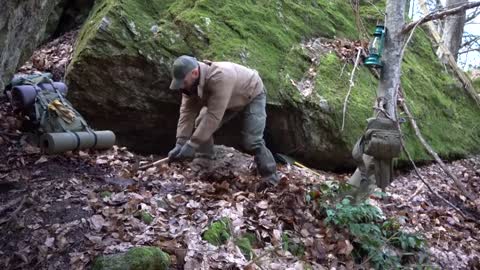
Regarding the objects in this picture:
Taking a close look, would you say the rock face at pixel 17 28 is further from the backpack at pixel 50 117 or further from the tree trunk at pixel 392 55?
the tree trunk at pixel 392 55

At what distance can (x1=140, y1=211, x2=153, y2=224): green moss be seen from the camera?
15.3ft

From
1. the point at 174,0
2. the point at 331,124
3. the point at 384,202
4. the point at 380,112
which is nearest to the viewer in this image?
the point at 380,112

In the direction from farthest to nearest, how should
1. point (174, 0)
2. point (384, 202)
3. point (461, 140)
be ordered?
1. point (461, 140)
2. point (174, 0)
3. point (384, 202)

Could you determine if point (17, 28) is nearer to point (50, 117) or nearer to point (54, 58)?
point (50, 117)

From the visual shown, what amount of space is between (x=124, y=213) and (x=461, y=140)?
7045mm

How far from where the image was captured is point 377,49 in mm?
6145

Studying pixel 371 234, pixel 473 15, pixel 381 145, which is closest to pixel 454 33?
pixel 473 15

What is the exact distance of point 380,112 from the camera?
19.7 feet

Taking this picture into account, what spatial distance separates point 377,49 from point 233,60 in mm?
2267

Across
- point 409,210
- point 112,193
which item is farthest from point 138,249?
point 409,210

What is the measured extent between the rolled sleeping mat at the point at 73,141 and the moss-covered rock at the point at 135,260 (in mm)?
2076

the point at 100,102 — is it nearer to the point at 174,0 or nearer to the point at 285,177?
the point at 174,0

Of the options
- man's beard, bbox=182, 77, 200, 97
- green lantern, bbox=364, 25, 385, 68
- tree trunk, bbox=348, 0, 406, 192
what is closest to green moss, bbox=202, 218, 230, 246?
man's beard, bbox=182, 77, 200, 97

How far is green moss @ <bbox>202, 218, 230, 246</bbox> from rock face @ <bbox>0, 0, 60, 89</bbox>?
2.15 meters
